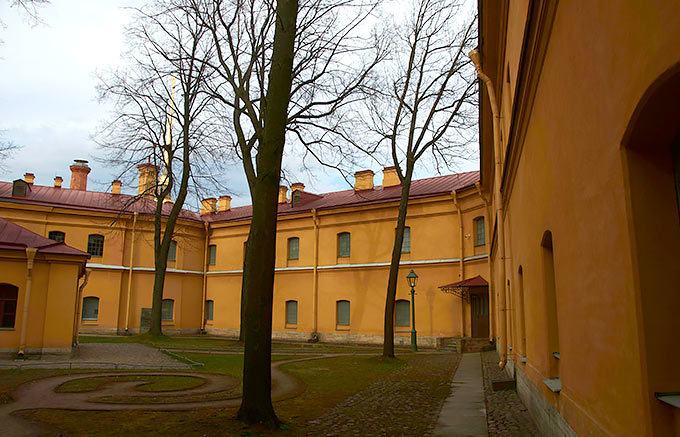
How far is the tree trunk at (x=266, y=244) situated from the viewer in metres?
7.30

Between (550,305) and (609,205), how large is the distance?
3.42 meters

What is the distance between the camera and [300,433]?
7.07 m

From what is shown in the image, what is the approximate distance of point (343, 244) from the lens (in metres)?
29.6

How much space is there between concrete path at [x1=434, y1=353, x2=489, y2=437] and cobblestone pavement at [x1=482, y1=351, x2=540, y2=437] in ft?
0.39

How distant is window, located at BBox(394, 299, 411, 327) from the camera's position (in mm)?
26234

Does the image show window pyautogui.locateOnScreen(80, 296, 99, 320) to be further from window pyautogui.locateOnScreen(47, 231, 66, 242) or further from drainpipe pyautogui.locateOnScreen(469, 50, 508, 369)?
drainpipe pyautogui.locateOnScreen(469, 50, 508, 369)

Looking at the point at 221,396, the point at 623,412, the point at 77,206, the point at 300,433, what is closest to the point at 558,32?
the point at 623,412

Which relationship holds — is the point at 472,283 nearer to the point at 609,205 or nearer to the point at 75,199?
the point at 609,205

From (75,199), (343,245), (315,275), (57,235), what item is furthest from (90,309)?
(343,245)

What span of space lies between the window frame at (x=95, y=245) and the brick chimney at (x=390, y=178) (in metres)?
17.3

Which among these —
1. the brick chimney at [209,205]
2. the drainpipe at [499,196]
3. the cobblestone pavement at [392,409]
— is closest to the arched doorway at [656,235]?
the cobblestone pavement at [392,409]

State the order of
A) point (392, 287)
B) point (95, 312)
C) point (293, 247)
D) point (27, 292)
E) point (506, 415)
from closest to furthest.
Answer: point (506, 415), point (27, 292), point (392, 287), point (95, 312), point (293, 247)

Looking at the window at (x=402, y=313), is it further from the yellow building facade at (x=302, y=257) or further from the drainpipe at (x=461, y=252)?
the drainpipe at (x=461, y=252)

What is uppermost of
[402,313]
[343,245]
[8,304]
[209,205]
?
[209,205]
